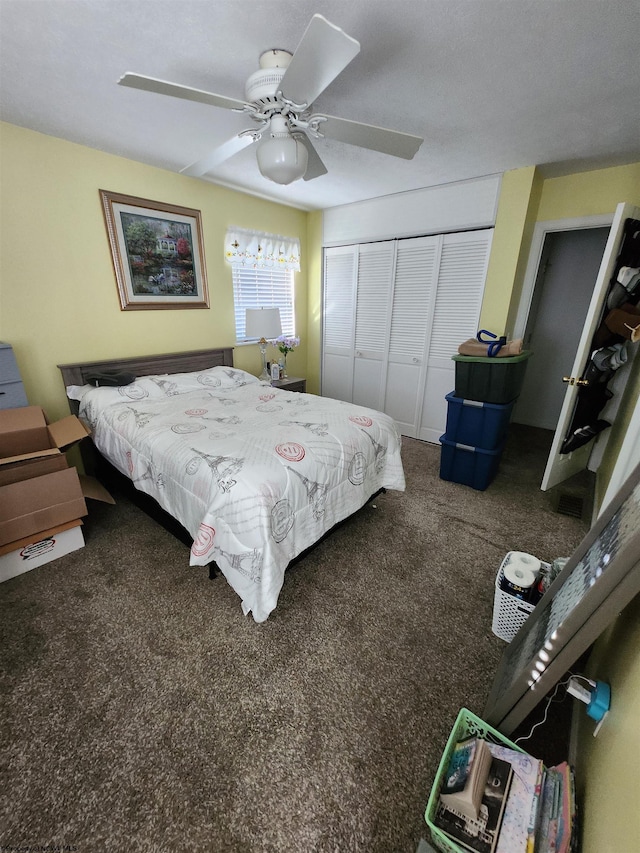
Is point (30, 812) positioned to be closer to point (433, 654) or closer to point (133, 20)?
point (433, 654)

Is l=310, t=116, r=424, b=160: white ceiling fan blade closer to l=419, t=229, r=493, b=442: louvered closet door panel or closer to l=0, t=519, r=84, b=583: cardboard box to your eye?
l=419, t=229, r=493, b=442: louvered closet door panel

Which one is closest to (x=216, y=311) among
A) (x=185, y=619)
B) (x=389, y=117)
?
(x=389, y=117)

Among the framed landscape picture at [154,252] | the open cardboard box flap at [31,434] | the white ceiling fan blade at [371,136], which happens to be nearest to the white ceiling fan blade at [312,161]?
the white ceiling fan blade at [371,136]

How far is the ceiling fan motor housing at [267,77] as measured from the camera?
1.41m

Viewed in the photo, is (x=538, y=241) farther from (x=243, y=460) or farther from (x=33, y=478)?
(x=33, y=478)

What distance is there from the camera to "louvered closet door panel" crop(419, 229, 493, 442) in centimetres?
314

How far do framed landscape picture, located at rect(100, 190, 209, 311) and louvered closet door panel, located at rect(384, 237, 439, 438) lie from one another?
205 centimetres

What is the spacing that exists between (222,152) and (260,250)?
76.2 inches

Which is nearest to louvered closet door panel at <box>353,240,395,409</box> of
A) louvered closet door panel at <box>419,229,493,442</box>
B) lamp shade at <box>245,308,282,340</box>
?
louvered closet door panel at <box>419,229,493,442</box>

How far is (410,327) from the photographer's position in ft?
12.1

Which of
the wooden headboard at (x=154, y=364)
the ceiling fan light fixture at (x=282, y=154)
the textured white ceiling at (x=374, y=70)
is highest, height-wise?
the textured white ceiling at (x=374, y=70)

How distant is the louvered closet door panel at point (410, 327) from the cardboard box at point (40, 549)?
3199mm

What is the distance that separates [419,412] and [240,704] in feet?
10.3

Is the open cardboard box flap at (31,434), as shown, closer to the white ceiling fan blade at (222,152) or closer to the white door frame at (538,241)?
the white ceiling fan blade at (222,152)
